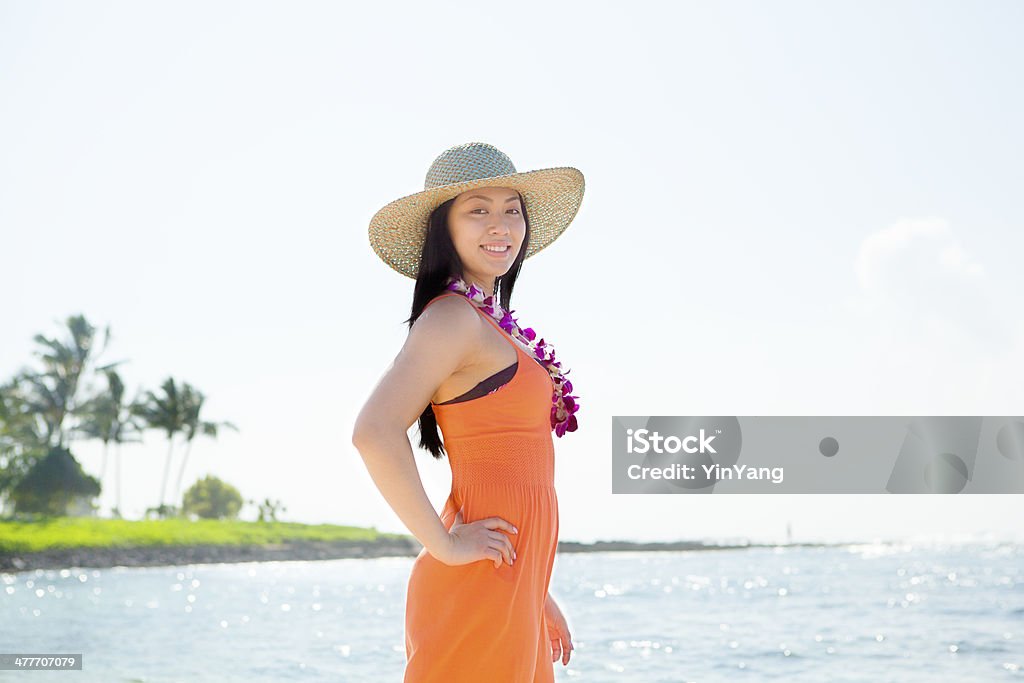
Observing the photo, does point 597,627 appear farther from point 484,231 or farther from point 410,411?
point 410,411

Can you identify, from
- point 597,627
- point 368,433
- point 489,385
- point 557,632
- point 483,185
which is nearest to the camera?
point 368,433

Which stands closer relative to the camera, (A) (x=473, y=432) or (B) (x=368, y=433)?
(B) (x=368, y=433)

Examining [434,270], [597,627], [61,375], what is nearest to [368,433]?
[434,270]

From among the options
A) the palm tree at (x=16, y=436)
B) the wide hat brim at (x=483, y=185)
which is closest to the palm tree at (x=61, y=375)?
the palm tree at (x=16, y=436)

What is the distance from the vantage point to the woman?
5.81 feet

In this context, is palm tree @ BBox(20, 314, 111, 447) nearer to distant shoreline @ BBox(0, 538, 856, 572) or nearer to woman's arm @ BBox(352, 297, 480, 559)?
distant shoreline @ BBox(0, 538, 856, 572)

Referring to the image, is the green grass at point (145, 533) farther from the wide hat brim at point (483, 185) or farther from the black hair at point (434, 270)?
the black hair at point (434, 270)

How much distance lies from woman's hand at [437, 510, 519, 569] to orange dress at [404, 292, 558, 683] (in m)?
0.03

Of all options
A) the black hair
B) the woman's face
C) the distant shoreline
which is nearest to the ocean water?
the distant shoreline

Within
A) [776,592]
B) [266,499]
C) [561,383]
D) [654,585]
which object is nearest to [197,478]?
[266,499]

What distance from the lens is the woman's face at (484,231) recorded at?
78.4 inches

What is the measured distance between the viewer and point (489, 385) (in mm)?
1866

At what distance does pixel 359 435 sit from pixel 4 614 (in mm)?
17881

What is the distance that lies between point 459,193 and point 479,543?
609 mm
